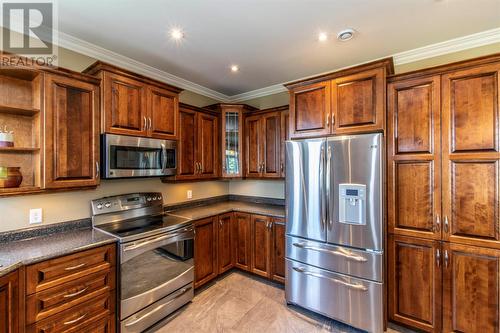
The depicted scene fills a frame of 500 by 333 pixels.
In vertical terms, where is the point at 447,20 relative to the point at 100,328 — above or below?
above

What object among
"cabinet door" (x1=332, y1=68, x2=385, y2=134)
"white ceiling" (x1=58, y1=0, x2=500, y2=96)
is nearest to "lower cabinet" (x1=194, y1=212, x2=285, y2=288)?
"cabinet door" (x1=332, y1=68, x2=385, y2=134)

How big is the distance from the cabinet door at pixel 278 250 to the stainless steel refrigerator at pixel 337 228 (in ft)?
1.01

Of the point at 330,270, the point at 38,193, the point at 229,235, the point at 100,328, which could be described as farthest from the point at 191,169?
the point at 330,270

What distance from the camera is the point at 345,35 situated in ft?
7.22

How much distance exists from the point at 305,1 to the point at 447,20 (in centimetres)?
132

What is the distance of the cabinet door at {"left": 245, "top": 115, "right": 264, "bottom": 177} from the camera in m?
3.41

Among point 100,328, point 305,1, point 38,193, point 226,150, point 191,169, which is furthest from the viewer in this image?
point 226,150

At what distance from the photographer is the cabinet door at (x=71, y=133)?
6.23ft

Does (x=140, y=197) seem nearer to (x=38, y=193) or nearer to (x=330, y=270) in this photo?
(x=38, y=193)

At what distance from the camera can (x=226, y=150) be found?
350cm

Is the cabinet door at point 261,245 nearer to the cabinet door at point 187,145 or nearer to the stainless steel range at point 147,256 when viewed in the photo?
the stainless steel range at point 147,256

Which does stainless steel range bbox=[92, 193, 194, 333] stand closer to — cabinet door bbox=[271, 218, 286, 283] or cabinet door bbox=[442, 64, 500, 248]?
cabinet door bbox=[271, 218, 286, 283]

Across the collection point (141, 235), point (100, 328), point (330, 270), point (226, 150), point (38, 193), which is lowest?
point (100, 328)

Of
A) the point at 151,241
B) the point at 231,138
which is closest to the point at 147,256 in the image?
the point at 151,241
